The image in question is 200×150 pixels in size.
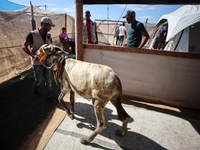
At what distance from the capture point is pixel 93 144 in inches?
91.1

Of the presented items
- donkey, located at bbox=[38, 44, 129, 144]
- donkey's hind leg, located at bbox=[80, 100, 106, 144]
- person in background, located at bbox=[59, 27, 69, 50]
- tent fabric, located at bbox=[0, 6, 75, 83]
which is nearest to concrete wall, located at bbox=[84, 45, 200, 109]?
donkey, located at bbox=[38, 44, 129, 144]

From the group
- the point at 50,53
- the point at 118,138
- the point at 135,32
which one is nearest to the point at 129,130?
the point at 118,138

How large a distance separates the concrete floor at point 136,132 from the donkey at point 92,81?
22 centimetres

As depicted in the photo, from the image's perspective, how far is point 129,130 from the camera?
2686 millimetres

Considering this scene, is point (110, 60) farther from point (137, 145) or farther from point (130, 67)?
point (137, 145)

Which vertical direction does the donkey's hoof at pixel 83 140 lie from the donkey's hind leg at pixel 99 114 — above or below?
below

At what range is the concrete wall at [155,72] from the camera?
336 cm

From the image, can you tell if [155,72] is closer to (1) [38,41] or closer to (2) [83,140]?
(2) [83,140]

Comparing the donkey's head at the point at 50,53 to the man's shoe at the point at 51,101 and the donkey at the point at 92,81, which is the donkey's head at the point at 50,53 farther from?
the man's shoe at the point at 51,101

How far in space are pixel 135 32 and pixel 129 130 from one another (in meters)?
2.87

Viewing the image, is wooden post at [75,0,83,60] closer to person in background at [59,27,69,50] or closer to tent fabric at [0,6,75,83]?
tent fabric at [0,6,75,83]

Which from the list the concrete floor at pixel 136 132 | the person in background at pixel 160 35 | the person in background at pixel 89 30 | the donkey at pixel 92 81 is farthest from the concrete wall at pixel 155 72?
the person in background at pixel 160 35

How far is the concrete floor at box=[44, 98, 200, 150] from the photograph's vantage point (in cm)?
232

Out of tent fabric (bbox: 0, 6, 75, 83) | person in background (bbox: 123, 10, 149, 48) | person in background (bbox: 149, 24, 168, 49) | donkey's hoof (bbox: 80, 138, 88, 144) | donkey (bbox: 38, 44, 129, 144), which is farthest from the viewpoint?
person in background (bbox: 149, 24, 168, 49)
